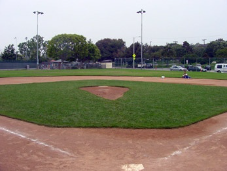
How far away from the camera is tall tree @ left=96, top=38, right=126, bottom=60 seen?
103938 mm

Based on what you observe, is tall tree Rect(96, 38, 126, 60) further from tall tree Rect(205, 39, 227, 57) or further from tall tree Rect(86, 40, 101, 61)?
tall tree Rect(205, 39, 227, 57)

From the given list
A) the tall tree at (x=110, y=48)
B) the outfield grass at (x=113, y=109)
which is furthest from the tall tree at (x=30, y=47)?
the outfield grass at (x=113, y=109)

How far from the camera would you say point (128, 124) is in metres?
8.59

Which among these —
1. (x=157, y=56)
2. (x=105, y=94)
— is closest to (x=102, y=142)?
(x=105, y=94)

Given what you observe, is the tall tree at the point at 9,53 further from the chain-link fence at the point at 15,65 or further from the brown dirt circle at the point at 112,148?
the brown dirt circle at the point at 112,148

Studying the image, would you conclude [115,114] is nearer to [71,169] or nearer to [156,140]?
[156,140]

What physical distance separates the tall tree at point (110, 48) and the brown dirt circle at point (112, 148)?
95266 millimetres

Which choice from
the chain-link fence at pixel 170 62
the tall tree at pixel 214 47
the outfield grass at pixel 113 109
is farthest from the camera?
the tall tree at pixel 214 47

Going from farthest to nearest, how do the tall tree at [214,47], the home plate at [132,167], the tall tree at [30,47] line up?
the tall tree at [30,47], the tall tree at [214,47], the home plate at [132,167]

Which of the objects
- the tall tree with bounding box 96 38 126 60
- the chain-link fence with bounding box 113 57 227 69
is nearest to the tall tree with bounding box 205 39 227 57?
the chain-link fence with bounding box 113 57 227 69

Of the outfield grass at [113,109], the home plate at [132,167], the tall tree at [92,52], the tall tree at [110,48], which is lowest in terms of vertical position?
the home plate at [132,167]

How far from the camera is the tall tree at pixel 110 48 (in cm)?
10394

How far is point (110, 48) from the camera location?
105375 mm

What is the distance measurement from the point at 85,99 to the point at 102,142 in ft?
19.8
